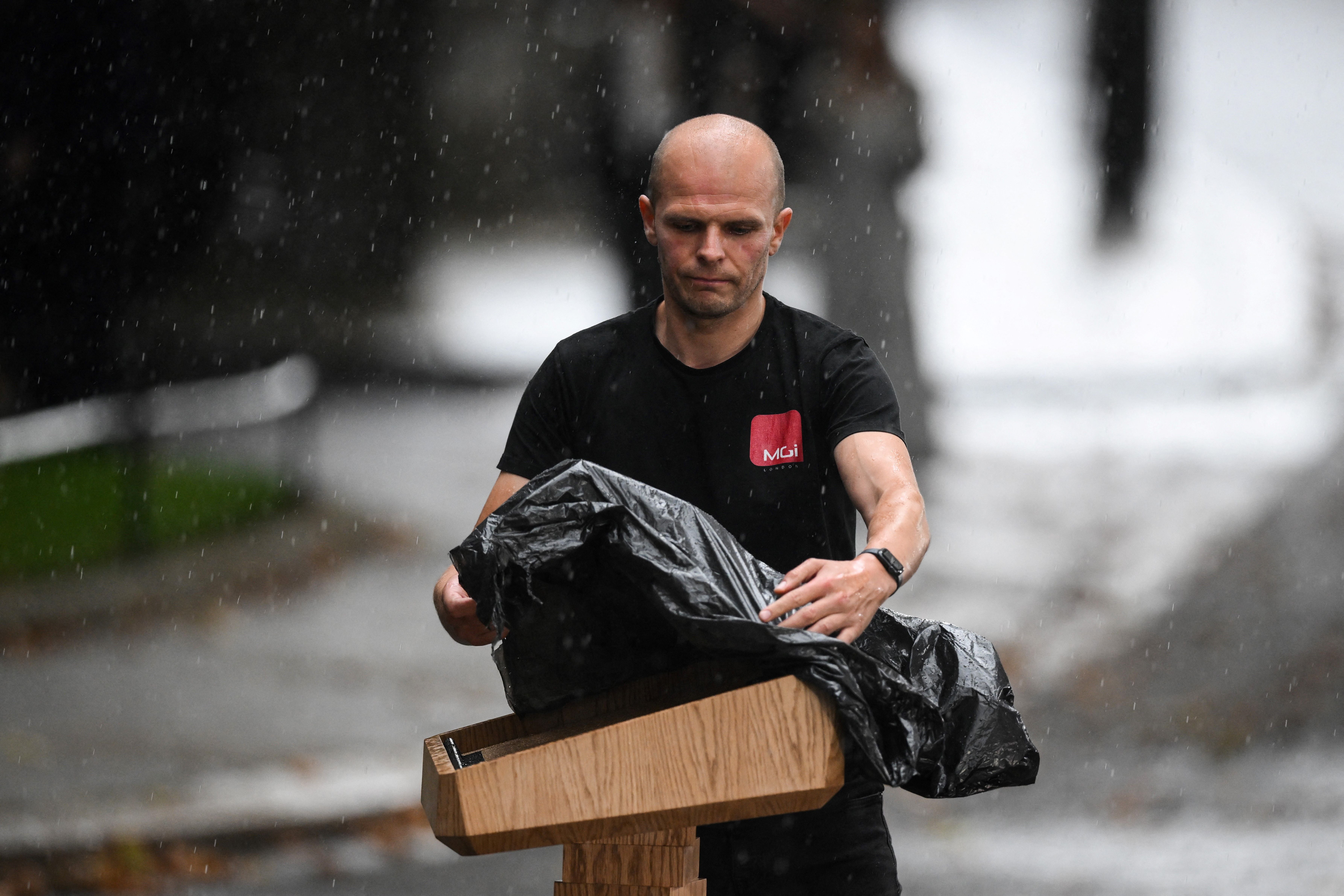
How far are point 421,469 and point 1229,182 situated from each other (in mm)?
5700

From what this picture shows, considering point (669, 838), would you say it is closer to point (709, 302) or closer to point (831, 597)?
point (831, 597)

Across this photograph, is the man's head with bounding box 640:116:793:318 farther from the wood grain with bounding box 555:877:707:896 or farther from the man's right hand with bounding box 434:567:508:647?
the wood grain with bounding box 555:877:707:896

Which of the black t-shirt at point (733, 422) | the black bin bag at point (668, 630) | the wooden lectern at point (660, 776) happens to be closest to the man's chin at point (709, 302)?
the black t-shirt at point (733, 422)

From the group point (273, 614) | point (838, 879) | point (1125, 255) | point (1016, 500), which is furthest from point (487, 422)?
point (838, 879)

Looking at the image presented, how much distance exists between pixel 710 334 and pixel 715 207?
0.30 metres

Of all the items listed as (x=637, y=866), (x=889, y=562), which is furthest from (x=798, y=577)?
(x=637, y=866)

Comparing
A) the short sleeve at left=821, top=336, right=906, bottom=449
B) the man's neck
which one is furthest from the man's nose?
the short sleeve at left=821, top=336, right=906, bottom=449

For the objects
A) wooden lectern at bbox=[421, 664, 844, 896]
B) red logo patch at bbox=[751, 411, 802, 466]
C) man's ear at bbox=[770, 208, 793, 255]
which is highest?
man's ear at bbox=[770, 208, 793, 255]

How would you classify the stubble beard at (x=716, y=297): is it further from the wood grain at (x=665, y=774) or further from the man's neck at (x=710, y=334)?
the wood grain at (x=665, y=774)

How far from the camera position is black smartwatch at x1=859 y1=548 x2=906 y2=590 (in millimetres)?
1577

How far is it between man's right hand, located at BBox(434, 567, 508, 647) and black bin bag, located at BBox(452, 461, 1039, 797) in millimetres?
67

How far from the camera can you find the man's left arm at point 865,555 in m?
1.48

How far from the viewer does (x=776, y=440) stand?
204 centimetres

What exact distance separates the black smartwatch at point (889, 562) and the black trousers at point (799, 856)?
57 cm
